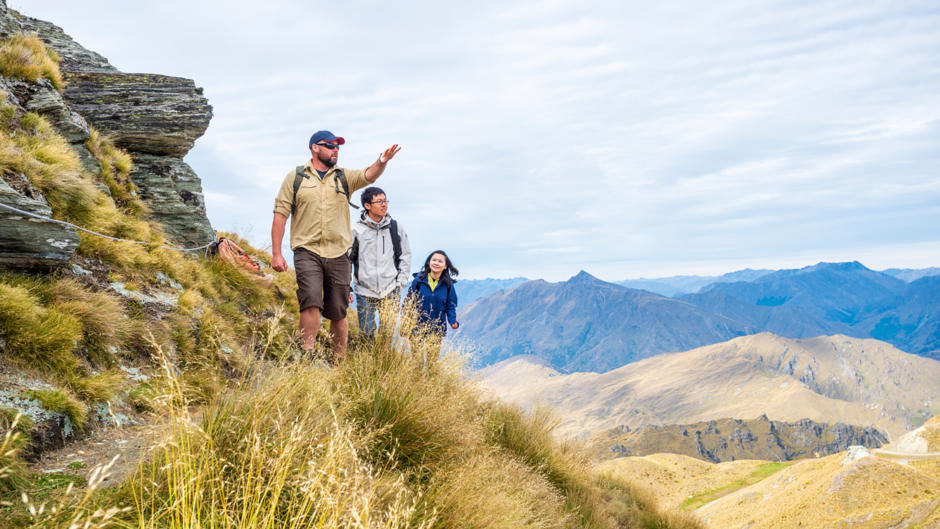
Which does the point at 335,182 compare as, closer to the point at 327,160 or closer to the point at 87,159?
the point at 327,160

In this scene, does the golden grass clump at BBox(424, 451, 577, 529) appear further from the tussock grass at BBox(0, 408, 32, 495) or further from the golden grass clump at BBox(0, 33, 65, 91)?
the golden grass clump at BBox(0, 33, 65, 91)

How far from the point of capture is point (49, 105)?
25.9 feet

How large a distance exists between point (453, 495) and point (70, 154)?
7.29m

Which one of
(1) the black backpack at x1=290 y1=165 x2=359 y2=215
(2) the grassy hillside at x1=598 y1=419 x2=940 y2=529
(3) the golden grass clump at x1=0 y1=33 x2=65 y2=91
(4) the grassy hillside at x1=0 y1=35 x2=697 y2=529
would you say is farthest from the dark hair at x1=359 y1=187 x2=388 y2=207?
(2) the grassy hillside at x1=598 y1=419 x2=940 y2=529

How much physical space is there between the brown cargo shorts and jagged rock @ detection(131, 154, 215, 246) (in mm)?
4767

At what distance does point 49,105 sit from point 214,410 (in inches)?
316

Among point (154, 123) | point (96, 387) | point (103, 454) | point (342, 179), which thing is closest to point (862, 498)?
point (342, 179)

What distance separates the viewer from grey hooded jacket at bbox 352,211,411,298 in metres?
7.11

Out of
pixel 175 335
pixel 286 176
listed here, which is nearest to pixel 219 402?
pixel 175 335

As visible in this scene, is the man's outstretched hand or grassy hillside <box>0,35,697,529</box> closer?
grassy hillside <box>0,35,697,529</box>

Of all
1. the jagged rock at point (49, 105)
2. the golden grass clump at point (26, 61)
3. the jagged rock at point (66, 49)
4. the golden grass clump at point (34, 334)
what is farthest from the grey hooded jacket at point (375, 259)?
the jagged rock at point (66, 49)

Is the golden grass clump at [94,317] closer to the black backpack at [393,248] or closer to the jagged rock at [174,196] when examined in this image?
the black backpack at [393,248]

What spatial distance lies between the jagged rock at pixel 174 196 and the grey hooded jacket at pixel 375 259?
446 cm

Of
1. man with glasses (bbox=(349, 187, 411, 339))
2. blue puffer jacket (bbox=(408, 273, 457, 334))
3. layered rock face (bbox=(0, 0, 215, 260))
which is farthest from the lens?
layered rock face (bbox=(0, 0, 215, 260))
